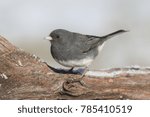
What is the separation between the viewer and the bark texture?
11.6 ft

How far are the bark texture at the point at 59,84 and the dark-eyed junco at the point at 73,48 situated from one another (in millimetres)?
180

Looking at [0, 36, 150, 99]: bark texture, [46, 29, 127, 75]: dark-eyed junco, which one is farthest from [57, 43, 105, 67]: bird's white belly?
[0, 36, 150, 99]: bark texture

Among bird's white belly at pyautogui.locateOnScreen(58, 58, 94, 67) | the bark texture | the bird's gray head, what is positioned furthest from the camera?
the bird's gray head

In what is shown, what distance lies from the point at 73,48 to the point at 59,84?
0.48 meters

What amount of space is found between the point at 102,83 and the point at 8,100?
572mm

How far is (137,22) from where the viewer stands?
6.32 meters

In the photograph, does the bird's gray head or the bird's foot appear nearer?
the bird's foot

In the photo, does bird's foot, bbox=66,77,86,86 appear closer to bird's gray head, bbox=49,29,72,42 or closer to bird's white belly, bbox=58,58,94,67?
bird's white belly, bbox=58,58,94,67

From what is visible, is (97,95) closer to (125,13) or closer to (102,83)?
(102,83)

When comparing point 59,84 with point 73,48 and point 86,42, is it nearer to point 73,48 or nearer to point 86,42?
point 73,48

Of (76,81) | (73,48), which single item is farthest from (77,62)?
(76,81)

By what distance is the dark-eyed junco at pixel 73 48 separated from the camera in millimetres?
3871

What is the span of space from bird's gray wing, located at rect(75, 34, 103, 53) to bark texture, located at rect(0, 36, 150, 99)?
364mm

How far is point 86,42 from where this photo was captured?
4062 mm
